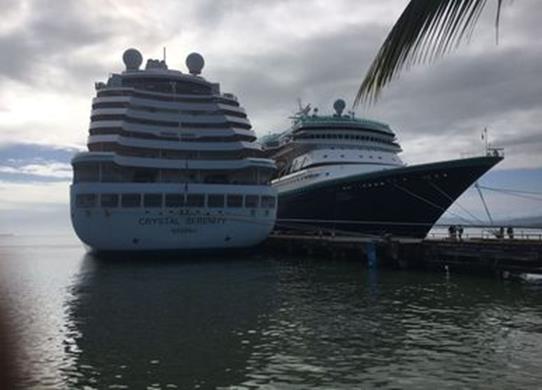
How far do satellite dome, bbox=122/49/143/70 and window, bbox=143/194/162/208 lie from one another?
85.1 feet

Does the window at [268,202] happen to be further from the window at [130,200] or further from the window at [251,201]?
the window at [130,200]

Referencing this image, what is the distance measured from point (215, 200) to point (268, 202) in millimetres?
4919

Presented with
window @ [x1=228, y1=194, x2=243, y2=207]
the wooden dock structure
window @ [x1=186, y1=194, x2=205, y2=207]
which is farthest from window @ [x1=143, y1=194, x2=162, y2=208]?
the wooden dock structure

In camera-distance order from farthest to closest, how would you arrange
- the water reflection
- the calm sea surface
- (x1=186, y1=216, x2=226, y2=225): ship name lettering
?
(x1=186, y1=216, x2=226, y2=225): ship name lettering
the water reflection
the calm sea surface

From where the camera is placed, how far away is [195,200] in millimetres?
43656

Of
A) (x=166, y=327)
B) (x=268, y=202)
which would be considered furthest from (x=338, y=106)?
(x=166, y=327)

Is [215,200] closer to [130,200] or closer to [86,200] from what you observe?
[130,200]

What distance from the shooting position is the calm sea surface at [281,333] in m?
12.6

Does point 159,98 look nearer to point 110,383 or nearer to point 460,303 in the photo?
point 460,303

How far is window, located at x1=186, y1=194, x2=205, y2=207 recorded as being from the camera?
43.3 meters

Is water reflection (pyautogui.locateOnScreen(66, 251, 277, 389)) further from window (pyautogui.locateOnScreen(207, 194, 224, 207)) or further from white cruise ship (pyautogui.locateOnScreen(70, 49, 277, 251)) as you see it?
window (pyautogui.locateOnScreen(207, 194, 224, 207))

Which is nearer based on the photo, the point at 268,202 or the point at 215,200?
the point at 215,200

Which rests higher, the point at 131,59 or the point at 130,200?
the point at 131,59

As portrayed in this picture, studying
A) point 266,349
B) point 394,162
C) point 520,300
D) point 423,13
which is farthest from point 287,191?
point 423,13
